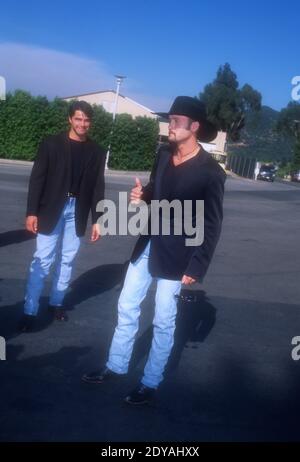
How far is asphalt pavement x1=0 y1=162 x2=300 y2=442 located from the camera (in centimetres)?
365

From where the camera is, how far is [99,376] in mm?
4195

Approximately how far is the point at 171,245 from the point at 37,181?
155 cm

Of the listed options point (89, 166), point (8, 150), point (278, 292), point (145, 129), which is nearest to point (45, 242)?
point (89, 166)

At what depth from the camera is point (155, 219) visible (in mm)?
4008

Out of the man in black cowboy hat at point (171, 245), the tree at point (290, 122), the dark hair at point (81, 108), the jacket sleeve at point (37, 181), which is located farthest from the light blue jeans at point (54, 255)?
the tree at point (290, 122)

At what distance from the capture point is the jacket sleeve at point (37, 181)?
4977 millimetres

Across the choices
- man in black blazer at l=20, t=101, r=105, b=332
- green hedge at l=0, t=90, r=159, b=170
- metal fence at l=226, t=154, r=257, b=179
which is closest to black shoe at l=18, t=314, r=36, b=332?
man in black blazer at l=20, t=101, r=105, b=332

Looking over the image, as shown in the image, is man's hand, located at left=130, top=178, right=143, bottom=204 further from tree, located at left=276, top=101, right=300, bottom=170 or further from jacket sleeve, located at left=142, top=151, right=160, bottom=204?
tree, located at left=276, top=101, right=300, bottom=170

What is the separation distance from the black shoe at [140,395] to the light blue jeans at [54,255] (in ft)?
4.79

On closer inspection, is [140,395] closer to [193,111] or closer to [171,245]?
[171,245]

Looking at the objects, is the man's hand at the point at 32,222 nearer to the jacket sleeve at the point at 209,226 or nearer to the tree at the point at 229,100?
the jacket sleeve at the point at 209,226

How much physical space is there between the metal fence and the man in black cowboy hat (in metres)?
55.9

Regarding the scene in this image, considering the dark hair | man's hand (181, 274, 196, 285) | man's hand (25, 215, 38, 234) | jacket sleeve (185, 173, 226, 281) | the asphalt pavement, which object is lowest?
the asphalt pavement

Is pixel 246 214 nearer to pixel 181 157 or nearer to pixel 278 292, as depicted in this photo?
pixel 278 292
